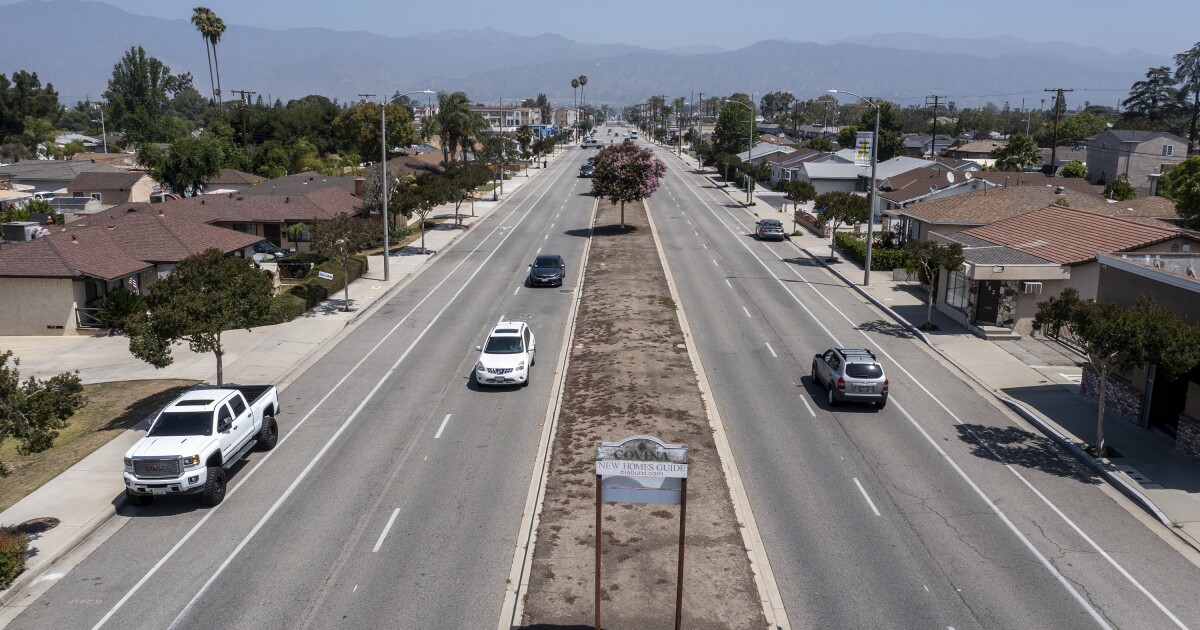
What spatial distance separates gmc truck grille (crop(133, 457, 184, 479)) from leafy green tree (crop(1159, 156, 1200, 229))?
4638 cm

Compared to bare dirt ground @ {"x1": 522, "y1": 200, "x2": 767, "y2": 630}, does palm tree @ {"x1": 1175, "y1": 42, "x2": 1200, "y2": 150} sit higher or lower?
higher

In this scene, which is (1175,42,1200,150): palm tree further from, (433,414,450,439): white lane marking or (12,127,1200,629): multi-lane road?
(433,414,450,439): white lane marking

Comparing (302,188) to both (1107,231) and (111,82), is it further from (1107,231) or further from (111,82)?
(111,82)

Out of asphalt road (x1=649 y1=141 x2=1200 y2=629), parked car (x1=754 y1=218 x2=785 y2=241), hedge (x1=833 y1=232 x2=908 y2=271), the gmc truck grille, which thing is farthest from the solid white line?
parked car (x1=754 y1=218 x2=785 y2=241)

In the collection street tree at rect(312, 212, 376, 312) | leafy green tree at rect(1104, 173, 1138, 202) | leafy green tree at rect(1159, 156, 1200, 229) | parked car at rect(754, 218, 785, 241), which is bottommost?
parked car at rect(754, 218, 785, 241)

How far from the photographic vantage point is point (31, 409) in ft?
52.5

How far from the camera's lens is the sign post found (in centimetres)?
1312

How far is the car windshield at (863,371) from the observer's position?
2495 centimetres

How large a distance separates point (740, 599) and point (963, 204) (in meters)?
41.5

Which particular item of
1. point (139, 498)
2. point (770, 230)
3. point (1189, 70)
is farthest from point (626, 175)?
point (1189, 70)

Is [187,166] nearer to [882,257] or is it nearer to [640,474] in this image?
[882,257]

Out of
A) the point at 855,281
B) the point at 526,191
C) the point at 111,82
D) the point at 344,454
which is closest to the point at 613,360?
the point at 344,454

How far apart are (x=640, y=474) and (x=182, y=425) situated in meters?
11.6

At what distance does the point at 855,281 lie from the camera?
4550 cm
